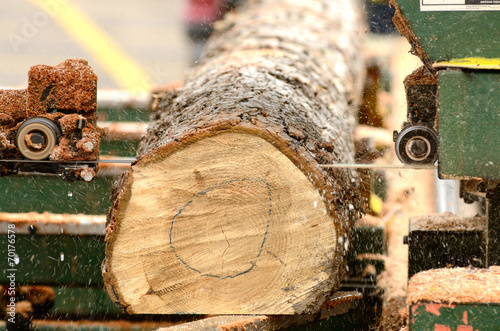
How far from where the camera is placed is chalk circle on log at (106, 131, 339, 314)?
5.81 ft

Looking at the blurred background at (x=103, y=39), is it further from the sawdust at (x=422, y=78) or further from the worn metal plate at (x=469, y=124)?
the worn metal plate at (x=469, y=124)

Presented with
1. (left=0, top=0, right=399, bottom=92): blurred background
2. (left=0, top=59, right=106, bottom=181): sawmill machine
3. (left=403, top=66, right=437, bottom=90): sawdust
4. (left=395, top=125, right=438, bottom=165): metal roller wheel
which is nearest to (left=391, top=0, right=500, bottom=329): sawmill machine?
(left=395, top=125, right=438, bottom=165): metal roller wheel

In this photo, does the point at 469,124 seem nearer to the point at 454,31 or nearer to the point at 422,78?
the point at 454,31

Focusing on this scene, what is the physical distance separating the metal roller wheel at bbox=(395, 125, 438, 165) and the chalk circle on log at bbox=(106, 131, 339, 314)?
1.17ft

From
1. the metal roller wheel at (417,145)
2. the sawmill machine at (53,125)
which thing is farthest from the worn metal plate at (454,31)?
the sawmill machine at (53,125)

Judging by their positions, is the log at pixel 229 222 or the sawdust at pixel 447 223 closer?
the log at pixel 229 222

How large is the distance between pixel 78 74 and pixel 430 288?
155 cm

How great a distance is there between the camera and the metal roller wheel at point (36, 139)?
2006mm

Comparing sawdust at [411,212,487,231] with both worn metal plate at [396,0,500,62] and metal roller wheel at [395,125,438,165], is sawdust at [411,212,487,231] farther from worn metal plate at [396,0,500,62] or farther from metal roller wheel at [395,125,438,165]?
worn metal plate at [396,0,500,62]

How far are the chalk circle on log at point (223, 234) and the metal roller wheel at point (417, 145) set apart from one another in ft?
1.17

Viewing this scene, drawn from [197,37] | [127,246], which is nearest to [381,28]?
[197,37]

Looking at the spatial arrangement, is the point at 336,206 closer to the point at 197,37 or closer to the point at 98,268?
the point at 98,268

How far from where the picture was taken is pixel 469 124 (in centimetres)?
162

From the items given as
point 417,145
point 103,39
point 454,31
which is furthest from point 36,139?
point 103,39
